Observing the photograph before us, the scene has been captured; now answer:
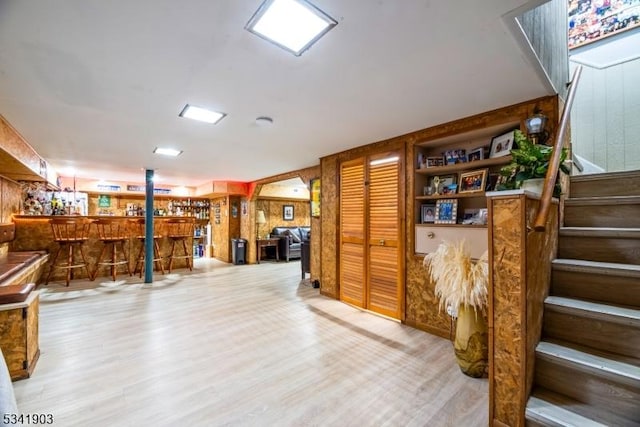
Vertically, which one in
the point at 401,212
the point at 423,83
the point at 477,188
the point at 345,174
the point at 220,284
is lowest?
the point at 220,284

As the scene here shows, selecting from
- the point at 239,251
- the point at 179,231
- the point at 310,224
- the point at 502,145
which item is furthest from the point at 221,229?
the point at 502,145

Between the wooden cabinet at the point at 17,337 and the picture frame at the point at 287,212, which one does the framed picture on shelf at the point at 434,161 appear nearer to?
the wooden cabinet at the point at 17,337

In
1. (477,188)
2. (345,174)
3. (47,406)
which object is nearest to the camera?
(47,406)

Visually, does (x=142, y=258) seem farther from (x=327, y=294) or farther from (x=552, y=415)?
(x=552, y=415)

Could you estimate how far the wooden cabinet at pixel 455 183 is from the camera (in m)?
2.79

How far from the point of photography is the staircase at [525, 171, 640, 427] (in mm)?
1418

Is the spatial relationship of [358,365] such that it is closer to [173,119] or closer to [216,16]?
[216,16]

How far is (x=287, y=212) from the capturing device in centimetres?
959

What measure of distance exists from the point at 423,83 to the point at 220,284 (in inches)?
197

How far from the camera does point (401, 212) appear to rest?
3410mm

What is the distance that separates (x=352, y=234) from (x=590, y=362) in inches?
112

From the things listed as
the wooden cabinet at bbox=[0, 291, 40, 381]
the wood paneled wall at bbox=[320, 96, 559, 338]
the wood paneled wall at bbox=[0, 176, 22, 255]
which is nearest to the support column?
the wood paneled wall at bbox=[0, 176, 22, 255]

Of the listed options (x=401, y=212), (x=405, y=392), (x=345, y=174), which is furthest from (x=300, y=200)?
(x=405, y=392)

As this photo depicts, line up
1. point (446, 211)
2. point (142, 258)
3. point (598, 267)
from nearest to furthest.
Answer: point (598, 267) < point (446, 211) < point (142, 258)
